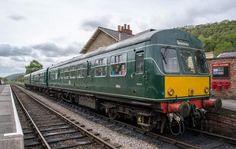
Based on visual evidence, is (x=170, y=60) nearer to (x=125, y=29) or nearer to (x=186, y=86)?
(x=186, y=86)

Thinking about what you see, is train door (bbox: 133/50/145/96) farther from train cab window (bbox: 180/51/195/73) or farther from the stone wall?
the stone wall

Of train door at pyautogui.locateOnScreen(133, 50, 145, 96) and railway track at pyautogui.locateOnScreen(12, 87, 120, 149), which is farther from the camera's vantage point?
train door at pyautogui.locateOnScreen(133, 50, 145, 96)

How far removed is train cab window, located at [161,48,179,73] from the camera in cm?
764

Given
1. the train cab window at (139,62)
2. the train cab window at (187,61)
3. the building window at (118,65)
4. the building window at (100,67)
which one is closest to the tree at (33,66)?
the building window at (100,67)

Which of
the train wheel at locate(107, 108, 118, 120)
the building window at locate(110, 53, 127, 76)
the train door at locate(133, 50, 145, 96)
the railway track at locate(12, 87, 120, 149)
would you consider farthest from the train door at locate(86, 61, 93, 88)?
the train door at locate(133, 50, 145, 96)

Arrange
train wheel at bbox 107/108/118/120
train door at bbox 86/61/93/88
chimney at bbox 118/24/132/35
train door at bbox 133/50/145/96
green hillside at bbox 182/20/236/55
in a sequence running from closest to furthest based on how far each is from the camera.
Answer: train door at bbox 133/50/145/96, train wheel at bbox 107/108/118/120, train door at bbox 86/61/93/88, chimney at bbox 118/24/132/35, green hillside at bbox 182/20/236/55

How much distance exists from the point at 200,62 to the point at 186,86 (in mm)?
1378

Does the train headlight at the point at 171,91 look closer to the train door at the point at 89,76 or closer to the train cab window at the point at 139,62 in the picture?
the train cab window at the point at 139,62

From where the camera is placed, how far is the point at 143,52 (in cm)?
799

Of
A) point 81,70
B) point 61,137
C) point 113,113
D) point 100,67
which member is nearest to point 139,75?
point 113,113

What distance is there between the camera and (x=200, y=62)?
867cm

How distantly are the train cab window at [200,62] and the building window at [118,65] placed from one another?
2571mm

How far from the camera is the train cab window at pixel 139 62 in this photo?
806 centimetres

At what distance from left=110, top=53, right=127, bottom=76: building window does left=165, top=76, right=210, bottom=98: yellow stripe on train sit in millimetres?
2173
